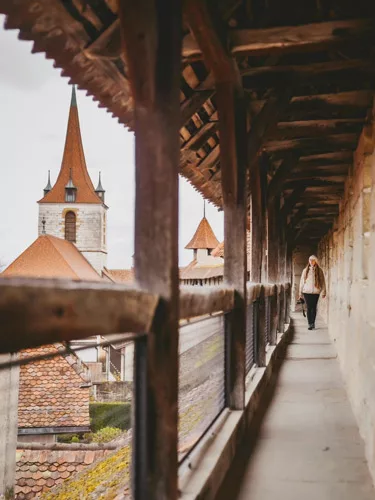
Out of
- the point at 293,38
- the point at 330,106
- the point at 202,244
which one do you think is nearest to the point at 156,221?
the point at 293,38

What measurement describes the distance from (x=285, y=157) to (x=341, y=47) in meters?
2.92

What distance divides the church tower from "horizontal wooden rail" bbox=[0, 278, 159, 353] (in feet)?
179

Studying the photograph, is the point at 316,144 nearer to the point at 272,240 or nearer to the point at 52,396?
the point at 272,240

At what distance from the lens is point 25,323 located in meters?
1.25

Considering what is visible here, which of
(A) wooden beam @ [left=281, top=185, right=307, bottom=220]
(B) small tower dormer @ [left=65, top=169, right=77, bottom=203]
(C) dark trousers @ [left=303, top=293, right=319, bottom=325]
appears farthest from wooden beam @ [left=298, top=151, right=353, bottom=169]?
(B) small tower dormer @ [left=65, top=169, right=77, bottom=203]

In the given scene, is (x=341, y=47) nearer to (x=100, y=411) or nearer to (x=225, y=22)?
(x=225, y=22)

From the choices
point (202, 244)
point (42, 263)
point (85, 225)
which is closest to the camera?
point (42, 263)

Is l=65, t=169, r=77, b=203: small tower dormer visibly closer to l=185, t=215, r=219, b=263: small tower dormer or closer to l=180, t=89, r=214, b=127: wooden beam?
l=185, t=215, r=219, b=263: small tower dormer

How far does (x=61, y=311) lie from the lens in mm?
1396

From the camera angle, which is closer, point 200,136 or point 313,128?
point 200,136

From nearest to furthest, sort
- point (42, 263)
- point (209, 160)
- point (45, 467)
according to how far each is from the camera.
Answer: point (209, 160) < point (45, 467) < point (42, 263)

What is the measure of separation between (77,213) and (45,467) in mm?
45962

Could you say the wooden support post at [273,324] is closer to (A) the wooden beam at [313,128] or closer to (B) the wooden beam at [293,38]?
(A) the wooden beam at [313,128]

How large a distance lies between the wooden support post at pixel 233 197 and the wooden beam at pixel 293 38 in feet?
0.39
